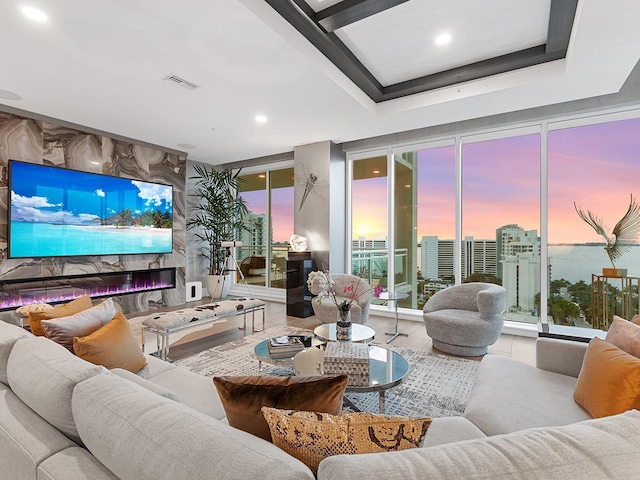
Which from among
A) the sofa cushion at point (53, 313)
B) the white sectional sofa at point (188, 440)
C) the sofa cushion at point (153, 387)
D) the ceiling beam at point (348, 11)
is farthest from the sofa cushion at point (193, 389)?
the ceiling beam at point (348, 11)

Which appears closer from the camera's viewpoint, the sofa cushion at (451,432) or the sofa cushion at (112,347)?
the sofa cushion at (451,432)

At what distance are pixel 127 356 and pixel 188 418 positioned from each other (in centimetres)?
126

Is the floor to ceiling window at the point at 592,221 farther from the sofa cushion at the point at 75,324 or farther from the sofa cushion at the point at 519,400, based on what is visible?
the sofa cushion at the point at 75,324

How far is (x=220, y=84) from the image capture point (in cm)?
330

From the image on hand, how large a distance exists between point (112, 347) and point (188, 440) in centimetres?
131

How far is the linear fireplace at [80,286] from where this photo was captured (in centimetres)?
399

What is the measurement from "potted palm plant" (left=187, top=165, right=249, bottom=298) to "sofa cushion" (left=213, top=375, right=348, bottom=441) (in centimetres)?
563

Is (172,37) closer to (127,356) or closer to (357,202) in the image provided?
(127,356)

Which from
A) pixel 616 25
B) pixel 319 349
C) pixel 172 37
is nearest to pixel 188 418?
pixel 319 349

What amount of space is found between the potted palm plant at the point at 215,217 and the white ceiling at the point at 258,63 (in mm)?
1886

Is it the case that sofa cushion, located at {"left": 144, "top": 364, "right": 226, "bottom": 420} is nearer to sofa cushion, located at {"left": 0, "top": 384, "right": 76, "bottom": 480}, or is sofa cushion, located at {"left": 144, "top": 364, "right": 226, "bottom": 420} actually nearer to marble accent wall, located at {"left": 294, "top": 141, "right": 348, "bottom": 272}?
sofa cushion, located at {"left": 0, "top": 384, "right": 76, "bottom": 480}

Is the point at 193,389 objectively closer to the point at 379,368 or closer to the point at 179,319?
the point at 379,368

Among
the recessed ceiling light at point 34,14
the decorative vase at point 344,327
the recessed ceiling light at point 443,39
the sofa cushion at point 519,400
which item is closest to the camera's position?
the sofa cushion at point 519,400

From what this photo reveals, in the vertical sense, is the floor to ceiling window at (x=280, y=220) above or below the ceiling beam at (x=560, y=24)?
below
